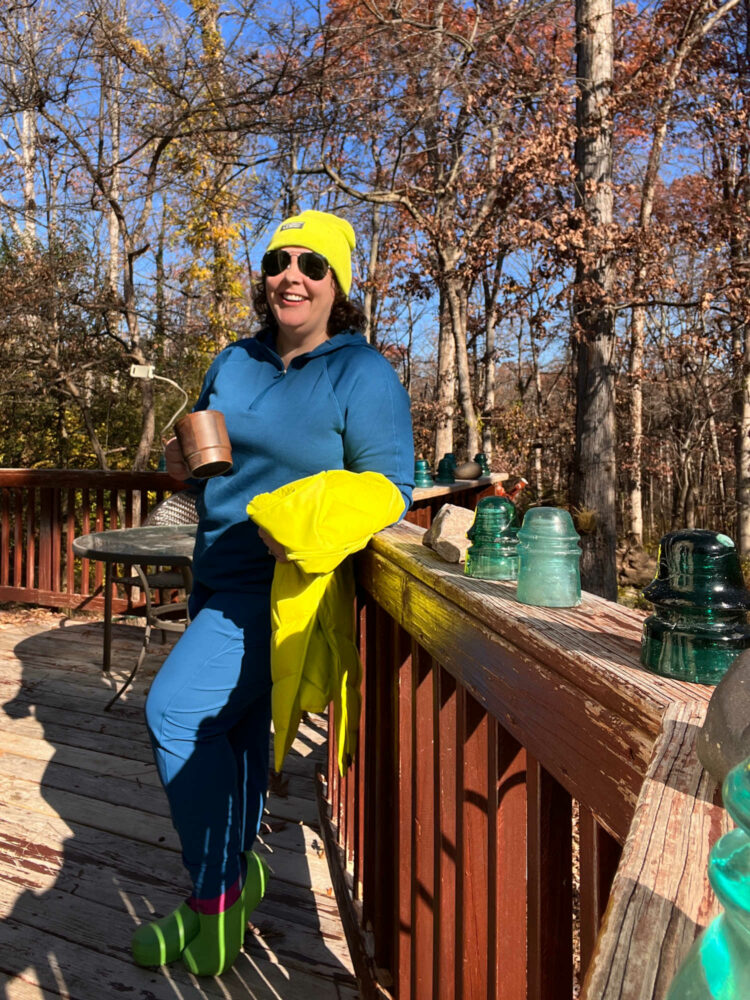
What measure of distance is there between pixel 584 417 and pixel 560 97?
139 inches

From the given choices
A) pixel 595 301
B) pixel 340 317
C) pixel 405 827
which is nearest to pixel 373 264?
pixel 595 301

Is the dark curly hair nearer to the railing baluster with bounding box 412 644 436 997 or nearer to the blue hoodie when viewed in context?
the blue hoodie

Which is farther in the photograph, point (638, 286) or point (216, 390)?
point (638, 286)

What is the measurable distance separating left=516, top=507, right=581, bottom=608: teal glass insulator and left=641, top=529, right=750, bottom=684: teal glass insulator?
0.28m

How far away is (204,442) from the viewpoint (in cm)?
182

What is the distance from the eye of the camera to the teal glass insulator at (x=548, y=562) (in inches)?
42.5

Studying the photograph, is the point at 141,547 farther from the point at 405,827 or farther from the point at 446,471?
the point at 446,471

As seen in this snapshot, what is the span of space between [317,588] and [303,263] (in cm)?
82

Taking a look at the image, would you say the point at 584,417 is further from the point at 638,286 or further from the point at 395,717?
the point at 395,717

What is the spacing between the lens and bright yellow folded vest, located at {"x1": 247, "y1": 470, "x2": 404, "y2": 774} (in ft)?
5.23

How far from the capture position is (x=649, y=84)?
8.98 m

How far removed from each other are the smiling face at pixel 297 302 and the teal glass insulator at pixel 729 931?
177 cm

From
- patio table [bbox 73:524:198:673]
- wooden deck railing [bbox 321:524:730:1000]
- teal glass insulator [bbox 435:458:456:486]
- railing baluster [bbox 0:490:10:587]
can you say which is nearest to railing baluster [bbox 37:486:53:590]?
railing baluster [bbox 0:490:10:587]

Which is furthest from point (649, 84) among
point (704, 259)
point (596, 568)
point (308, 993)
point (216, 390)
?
point (308, 993)
